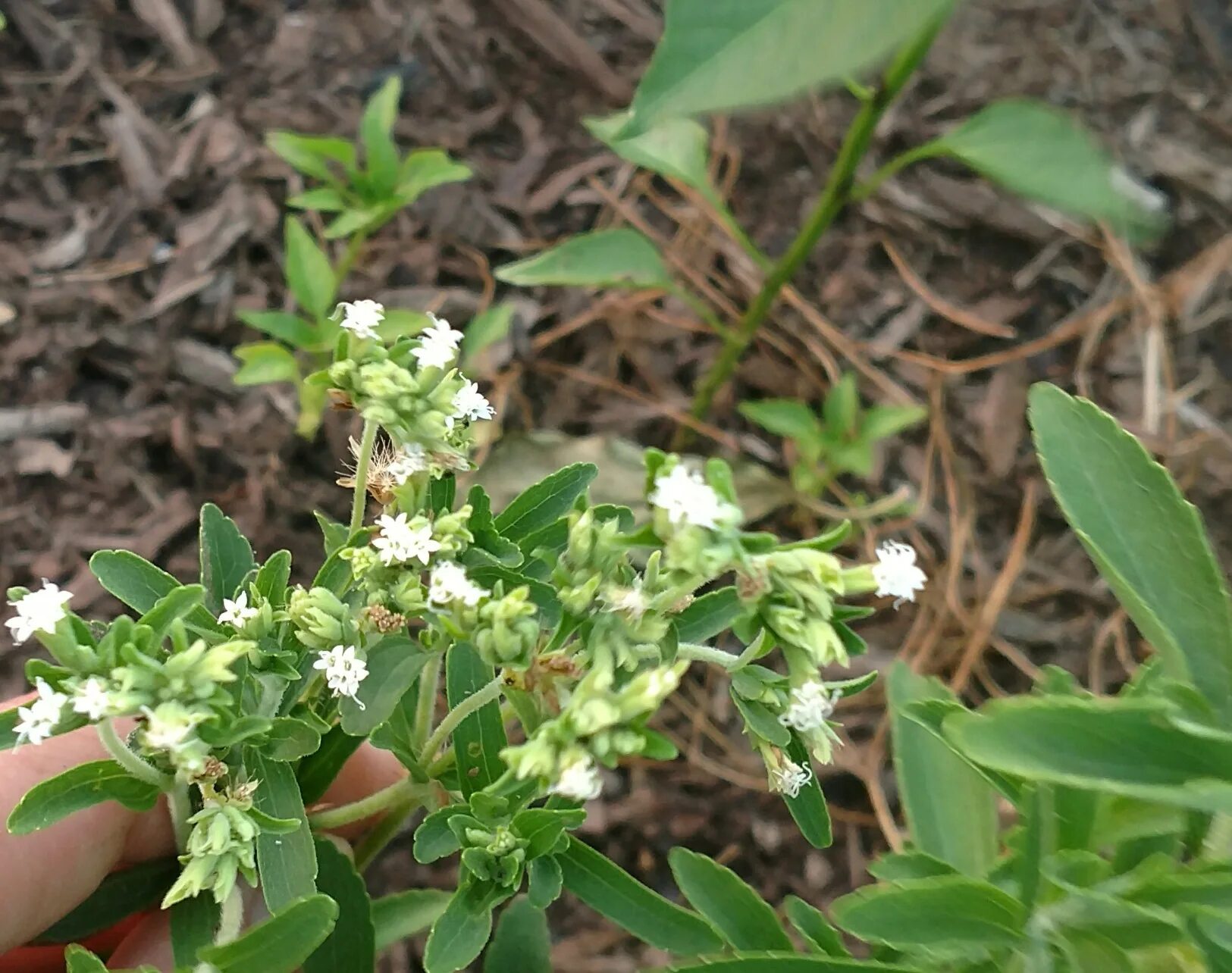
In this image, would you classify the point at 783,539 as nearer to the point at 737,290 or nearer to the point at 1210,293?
the point at 737,290

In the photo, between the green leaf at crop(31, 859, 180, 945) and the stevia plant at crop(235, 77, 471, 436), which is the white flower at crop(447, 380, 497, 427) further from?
the stevia plant at crop(235, 77, 471, 436)

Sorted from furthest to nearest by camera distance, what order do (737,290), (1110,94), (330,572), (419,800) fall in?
1. (1110,94)
2. (737,290)
3. (419,800)
4. (330,572)

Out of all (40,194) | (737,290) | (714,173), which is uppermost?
(714,173)

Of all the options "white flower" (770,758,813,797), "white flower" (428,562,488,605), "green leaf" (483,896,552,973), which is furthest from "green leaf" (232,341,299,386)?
"white flower" (770,758,813,797)

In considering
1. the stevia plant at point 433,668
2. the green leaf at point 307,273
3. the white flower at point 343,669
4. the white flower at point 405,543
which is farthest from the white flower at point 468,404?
the green leaf at point 307,273

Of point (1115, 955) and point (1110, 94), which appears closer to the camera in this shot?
point (1115, 955)

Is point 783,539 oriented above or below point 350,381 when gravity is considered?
below

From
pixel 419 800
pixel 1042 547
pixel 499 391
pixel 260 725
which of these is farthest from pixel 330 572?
pixel 1042 547
